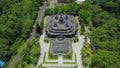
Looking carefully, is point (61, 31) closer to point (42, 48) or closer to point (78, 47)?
point (78, 47)

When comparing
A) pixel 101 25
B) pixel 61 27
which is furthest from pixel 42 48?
pixel 101 25

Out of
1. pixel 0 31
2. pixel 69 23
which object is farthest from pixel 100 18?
pixel 0 31

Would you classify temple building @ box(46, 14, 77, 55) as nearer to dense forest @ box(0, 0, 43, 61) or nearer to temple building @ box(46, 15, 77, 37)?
temple building @ box(46, 15, 77, 37)

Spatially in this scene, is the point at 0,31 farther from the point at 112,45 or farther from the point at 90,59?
the point at 112,45

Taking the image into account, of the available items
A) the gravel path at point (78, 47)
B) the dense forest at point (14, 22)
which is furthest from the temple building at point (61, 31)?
the dense forest at point (14, 22)

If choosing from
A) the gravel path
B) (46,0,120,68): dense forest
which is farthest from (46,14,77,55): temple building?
(46,0,120,68): dense forest
